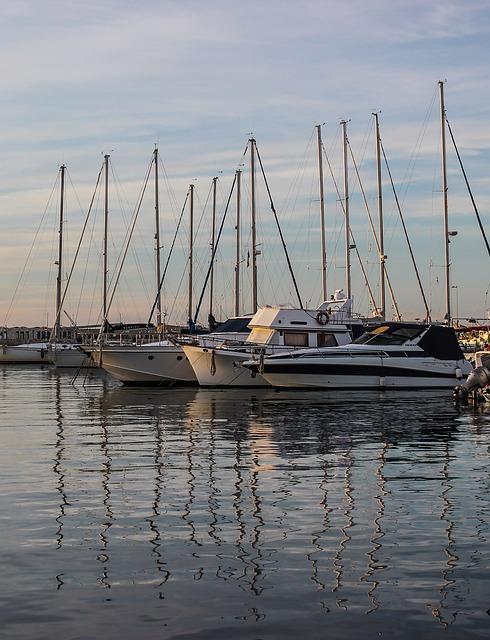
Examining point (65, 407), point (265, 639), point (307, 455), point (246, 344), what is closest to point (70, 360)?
point (246, 344)

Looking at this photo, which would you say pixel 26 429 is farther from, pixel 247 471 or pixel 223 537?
pixel 223 537

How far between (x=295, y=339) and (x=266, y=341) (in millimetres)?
1355

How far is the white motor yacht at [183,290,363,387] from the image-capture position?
148 ft

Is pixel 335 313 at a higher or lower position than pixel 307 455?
higher

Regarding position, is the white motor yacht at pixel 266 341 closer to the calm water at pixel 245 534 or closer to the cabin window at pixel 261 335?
the cabin window at pixel 261 335

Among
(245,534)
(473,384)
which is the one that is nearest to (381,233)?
(473,384)

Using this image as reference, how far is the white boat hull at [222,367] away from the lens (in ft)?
148

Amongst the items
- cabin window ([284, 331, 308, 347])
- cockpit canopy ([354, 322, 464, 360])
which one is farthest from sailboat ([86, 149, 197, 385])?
cockpit canopy ([354, 322, 464, 360])

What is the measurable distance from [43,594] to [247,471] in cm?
859

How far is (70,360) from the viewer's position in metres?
82.9

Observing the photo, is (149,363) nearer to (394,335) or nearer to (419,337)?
(394,335)

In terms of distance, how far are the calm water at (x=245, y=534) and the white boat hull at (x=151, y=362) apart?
891 inches

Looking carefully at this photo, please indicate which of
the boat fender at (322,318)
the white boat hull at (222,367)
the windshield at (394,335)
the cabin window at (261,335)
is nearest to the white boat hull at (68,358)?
the cabin window at (261,335)

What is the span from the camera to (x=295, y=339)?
153 feet
